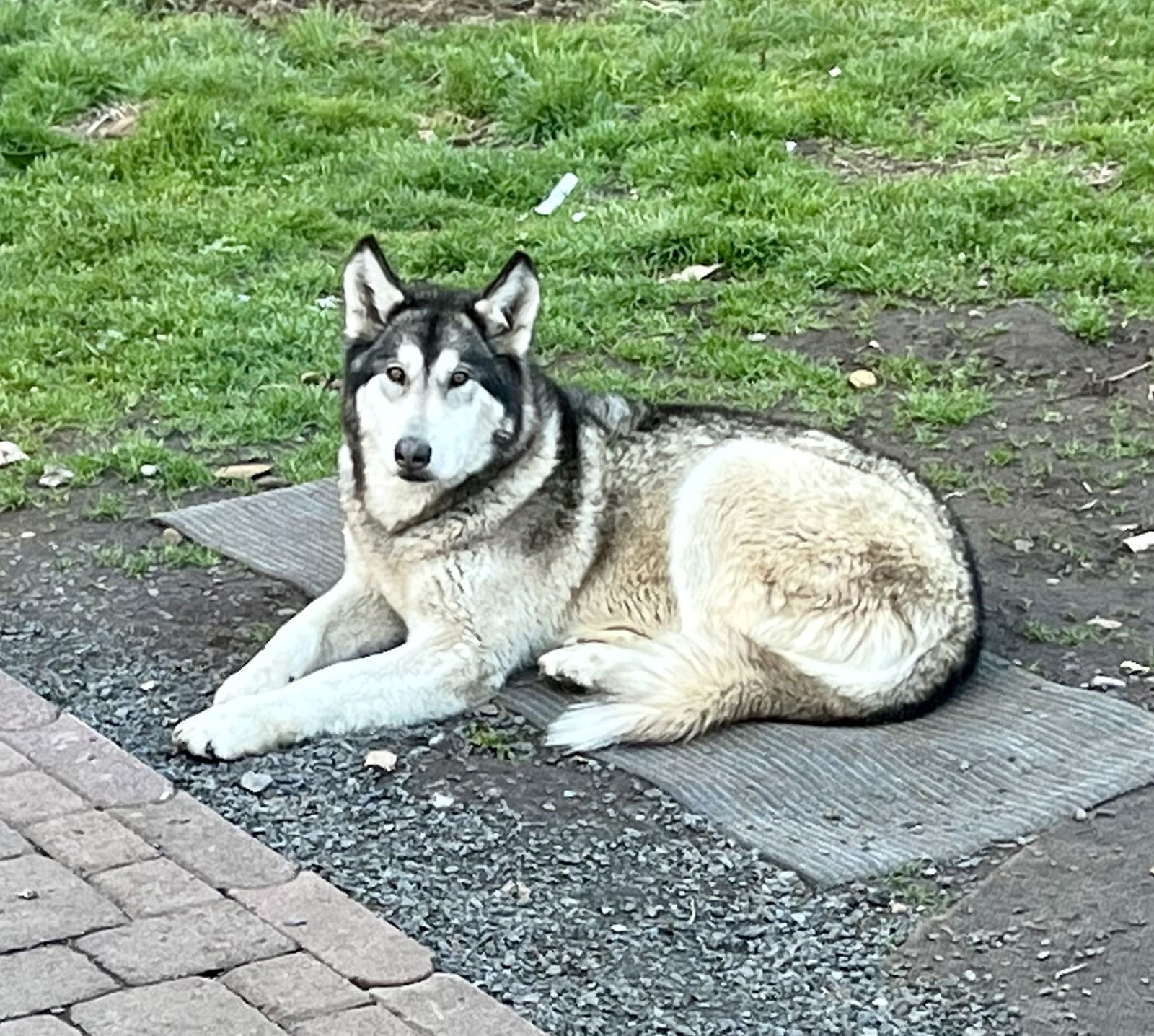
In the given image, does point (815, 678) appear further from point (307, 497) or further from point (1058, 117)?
point (1058, 117)

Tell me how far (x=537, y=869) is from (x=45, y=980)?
112 cm

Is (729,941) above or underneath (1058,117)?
underneath

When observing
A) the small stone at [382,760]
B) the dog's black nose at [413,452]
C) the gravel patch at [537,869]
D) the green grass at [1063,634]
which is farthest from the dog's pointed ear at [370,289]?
the green grass at [1063,634]

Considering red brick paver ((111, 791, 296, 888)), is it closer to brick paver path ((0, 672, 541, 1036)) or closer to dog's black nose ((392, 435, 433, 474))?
brick paver path ((0, 672, 541, 1036))

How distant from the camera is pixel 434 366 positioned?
17.2ft

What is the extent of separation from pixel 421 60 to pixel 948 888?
824 cm

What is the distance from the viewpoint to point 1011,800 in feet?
15.6

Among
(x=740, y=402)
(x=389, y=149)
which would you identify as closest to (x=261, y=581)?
(x=740, y=402)

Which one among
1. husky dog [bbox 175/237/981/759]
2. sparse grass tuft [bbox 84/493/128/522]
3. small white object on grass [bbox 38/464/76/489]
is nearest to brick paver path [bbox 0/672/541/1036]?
husky dog [bbox 175/237/981/759]

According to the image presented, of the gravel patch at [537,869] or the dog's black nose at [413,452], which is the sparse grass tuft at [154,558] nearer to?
the gravel patch at [537,869]

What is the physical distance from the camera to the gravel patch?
3.91 metres

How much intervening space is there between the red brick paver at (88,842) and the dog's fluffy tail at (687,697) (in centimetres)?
114

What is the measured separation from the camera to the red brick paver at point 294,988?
12.2 ft

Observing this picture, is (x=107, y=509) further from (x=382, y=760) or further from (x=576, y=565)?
(x=382, y=760)
